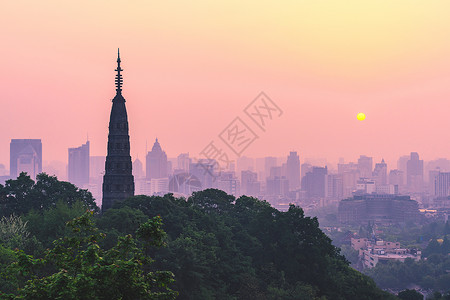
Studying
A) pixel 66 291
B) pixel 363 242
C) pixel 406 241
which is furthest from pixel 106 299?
pixel 406 241

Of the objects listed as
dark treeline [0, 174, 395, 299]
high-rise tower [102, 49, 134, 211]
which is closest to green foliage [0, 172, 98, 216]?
dark treeline [0, 174, 395, 299]

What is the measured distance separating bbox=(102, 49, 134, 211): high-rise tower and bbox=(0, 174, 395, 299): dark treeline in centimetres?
169

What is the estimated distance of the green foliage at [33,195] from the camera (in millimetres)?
46281

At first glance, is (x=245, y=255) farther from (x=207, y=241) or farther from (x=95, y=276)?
(x=95, y=276)

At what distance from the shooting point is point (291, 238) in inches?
1809

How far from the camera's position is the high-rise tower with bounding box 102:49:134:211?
50.1 meters

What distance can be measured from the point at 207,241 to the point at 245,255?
Answer: 4.41 metres

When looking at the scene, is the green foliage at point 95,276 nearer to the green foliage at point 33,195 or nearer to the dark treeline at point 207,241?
the dark treeline at point 207,241

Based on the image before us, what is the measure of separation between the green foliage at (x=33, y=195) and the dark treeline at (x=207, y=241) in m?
0.07

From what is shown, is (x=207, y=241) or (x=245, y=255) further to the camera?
(x=245, y=255)

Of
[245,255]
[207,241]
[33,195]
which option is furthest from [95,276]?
[33,195]

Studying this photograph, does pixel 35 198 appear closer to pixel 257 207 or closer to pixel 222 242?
pixel 222 242

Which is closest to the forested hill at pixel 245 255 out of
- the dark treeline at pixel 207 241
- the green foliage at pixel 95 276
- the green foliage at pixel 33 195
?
the dark treeline at pixel 207 241

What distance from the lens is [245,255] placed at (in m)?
45.8
